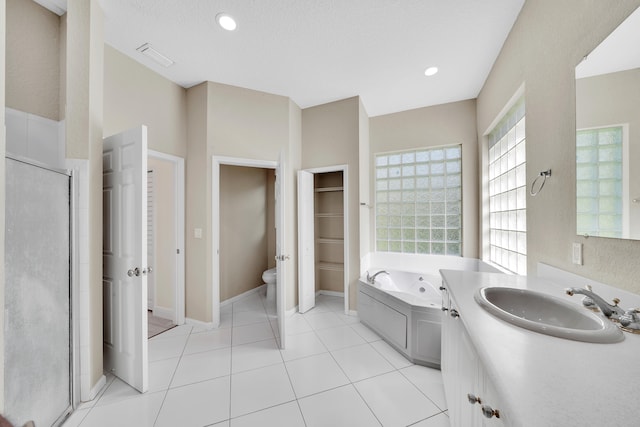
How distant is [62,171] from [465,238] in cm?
387

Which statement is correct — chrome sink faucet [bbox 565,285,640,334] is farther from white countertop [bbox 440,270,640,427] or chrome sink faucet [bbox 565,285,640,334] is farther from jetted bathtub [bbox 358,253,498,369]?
jetted bathtub [bbox 358,253,498,369]

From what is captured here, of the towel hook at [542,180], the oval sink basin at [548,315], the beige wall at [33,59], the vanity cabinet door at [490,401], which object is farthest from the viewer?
the beige wall at [33,59]

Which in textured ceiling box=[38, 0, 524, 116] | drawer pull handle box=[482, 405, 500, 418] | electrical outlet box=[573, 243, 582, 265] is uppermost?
textured ceiling box=[38, 0, 524, 116]

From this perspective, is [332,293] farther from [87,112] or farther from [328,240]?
[87,112]

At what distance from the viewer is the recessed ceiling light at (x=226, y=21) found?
5.96ft

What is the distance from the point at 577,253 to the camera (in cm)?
119

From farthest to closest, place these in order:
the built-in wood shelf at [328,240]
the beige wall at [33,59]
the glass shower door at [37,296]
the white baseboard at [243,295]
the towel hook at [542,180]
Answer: the built-in wood shelf at [328,240], the white baseboard at [243,295], the beige wall at [33,59], the towel hook at [542,180], the glass shower door at [37,296]

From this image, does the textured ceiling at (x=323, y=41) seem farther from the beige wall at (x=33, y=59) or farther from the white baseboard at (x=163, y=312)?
the white baseboard at (x=163, y=312)

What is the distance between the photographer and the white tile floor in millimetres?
1468

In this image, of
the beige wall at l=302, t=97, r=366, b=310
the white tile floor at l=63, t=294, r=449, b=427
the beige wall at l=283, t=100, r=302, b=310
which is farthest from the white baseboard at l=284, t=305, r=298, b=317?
the beige wall at l=302, t=97, r=366, b=310

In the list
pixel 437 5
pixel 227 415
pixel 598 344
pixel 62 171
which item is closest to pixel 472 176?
pixel 437 5

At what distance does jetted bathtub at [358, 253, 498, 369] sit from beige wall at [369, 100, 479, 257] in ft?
1.67

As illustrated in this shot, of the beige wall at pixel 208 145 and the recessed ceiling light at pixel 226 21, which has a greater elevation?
the recessed ceiling light at pixel 226 21

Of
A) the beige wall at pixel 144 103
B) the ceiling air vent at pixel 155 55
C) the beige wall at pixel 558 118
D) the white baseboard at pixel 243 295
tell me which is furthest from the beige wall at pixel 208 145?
the beige wall at pixel 558 118
